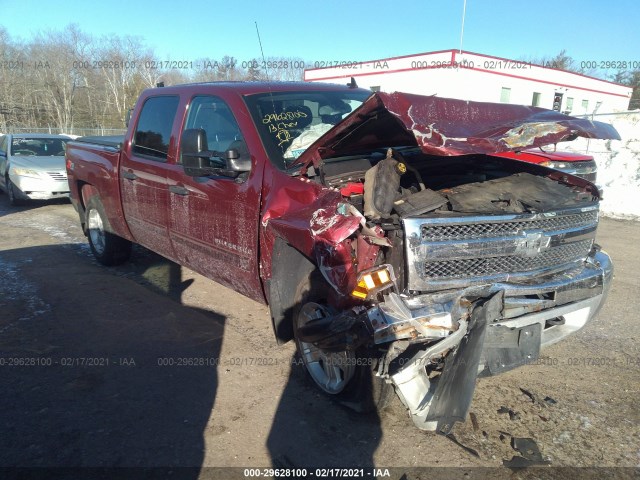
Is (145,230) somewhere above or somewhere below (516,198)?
below

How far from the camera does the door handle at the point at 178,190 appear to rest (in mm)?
3906

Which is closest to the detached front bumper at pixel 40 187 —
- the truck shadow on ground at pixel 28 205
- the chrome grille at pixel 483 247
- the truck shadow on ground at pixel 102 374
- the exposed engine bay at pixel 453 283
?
the truck shadow on ground at pixel 28 205

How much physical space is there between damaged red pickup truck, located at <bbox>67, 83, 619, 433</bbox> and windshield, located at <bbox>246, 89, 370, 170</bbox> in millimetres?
14

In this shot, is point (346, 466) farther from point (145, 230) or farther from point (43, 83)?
point (43, 83)

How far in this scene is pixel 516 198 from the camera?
2859mm

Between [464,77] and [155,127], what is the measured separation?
2068cm

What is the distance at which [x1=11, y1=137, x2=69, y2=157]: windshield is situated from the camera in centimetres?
1089

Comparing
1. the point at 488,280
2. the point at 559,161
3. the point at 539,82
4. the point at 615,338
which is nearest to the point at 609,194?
the point at 559,161

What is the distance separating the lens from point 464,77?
72.9 feet

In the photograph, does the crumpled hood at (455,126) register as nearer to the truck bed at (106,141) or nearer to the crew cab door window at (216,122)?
the crew cab door window at (216,122)

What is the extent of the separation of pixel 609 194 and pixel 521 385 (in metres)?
8.10

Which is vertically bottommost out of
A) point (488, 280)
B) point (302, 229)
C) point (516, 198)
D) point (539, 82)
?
point (488, 280)

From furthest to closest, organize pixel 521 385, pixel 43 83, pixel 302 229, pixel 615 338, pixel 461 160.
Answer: pixel 43 83, pixel 615 338, pixel 461 160, pixel 521 385, pixel 302 229

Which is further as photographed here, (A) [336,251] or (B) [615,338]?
(B) [615,338]
